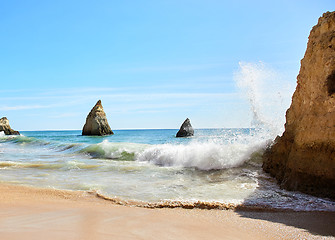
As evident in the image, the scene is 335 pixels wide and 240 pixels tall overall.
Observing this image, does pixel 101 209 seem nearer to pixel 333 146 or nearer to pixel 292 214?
pixel 292 214

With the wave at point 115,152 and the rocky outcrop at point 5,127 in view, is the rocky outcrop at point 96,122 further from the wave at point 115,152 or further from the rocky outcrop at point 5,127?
the wave at point 115,152

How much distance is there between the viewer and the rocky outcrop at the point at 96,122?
50.6 m

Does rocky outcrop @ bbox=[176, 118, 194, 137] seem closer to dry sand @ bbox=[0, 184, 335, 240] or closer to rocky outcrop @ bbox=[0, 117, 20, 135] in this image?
dry sand @ bbox=[0, 184, 335, 240]

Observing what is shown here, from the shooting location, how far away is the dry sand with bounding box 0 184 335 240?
9.22 feet

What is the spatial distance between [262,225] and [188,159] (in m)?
6.42

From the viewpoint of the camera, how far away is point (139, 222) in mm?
3312

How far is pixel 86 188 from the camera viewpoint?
5660mm

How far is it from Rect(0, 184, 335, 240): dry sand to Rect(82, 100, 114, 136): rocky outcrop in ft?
155

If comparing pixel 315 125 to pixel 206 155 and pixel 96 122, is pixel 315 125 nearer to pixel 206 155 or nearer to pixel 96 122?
→ pixel 206 155

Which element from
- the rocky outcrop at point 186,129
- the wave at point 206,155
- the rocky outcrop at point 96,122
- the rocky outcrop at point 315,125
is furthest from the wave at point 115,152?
the rocky outcrop at point 96,122

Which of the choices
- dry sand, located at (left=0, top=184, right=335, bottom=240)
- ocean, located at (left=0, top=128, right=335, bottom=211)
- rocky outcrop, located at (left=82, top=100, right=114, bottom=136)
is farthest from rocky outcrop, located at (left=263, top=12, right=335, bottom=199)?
rocky outcrop, located at (left=82, top=100, right=114, bottom=136)

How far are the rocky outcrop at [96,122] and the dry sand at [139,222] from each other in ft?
155

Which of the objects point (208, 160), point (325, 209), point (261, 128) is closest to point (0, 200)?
point (325, 209)

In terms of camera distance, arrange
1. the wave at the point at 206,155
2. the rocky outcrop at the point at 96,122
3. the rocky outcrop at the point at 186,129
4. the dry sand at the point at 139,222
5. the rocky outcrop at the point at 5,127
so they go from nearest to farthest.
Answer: the dry sand at the point at 139,222 < the wave at the point at 206,155 < the rocky outcrop at the point at 186,129 < the rocky outcrop at the point at 96,122 < the rocky outcrop at the point at 5,127
